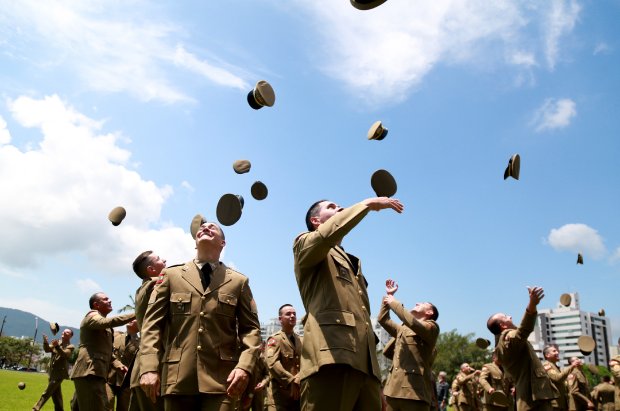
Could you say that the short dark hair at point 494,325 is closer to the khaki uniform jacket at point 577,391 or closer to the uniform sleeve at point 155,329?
the uniform sleeve at point 155,329

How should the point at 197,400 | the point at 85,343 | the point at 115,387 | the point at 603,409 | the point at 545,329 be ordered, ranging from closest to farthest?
the point at 197,400 → the point at 85,343 → the point at 115,387 → the point at 603,409 → the point at 545,329

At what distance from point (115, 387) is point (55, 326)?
6.31 meters

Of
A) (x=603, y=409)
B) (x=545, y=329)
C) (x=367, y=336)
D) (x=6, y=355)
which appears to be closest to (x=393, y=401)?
(x=367, y=336)

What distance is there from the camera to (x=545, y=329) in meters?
169

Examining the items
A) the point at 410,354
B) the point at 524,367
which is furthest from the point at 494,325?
the point at 410,354

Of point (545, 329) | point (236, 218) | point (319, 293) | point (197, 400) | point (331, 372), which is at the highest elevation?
point (545, 329)

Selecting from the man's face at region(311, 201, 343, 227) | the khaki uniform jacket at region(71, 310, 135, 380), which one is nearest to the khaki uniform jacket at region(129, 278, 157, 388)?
the khaki uniform jacket at region(71, 310, 135, 380)

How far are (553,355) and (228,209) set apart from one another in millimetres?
8383

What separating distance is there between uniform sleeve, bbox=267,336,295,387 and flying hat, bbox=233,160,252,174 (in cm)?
394

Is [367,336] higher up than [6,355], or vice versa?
[6,355]

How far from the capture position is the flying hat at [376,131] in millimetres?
9617

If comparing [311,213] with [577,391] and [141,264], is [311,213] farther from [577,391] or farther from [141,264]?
[577,391]

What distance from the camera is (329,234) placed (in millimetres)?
4176

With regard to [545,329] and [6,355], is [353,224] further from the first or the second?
[545,329]
